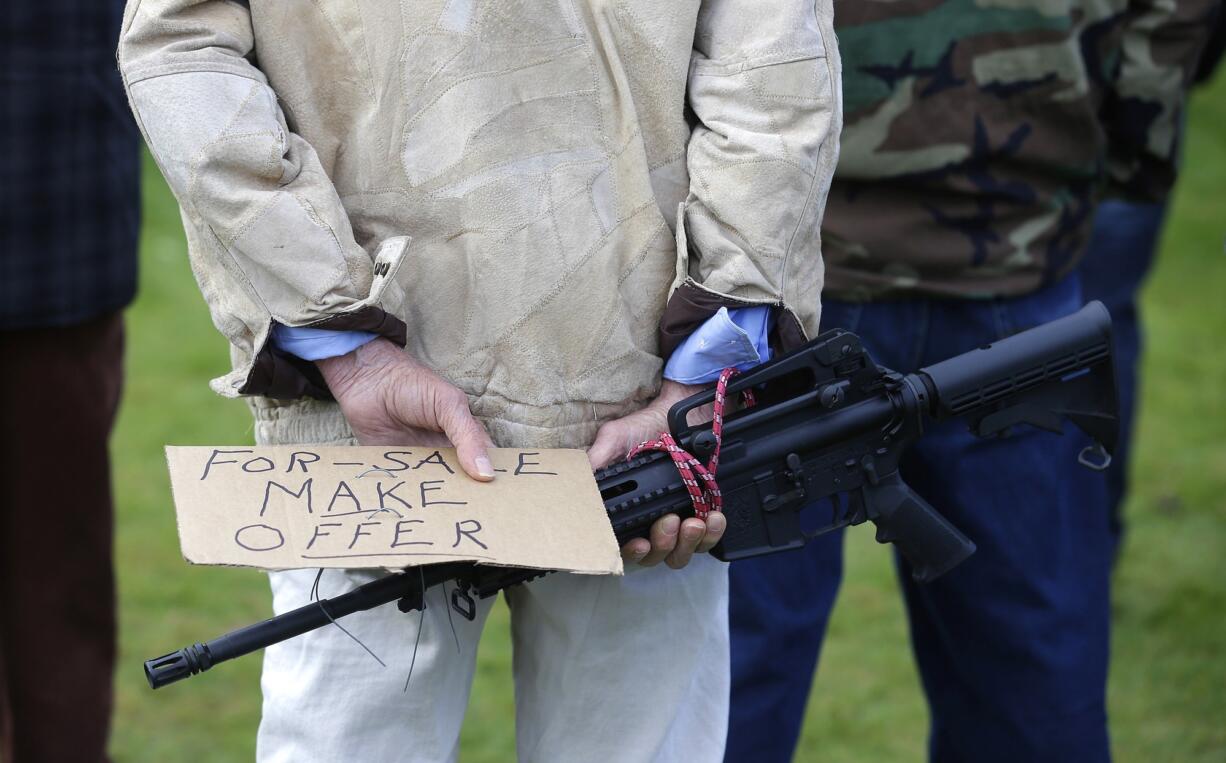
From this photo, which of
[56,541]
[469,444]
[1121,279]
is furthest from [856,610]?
[469,444]

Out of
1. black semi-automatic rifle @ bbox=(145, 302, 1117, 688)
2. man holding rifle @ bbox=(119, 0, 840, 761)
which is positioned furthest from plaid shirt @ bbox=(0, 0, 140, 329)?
black semi-automatic rifle @ bbox=(145, 302, 1117, 688)

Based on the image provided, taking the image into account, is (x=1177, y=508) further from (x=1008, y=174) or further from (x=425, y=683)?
(x=425, y=683)

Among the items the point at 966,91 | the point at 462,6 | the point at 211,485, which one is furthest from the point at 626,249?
the point at 966,91

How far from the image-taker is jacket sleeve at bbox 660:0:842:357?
180 cm

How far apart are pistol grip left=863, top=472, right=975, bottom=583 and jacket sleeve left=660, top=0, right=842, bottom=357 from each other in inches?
13.4

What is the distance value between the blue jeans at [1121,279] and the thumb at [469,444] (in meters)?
2.62

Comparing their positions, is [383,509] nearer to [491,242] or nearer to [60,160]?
[491,242]

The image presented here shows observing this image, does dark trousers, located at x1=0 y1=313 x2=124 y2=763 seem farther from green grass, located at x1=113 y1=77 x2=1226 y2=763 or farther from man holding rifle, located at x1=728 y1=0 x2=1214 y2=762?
man holding rifle, located at x1=728 y1=0 x2=1214 y2=762

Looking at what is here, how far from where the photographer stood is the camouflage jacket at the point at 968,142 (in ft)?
7.59

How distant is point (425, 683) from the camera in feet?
5.96

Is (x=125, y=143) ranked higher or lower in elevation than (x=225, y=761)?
higher

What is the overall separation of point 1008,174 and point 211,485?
1.41 m

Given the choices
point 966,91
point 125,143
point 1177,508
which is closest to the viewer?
point 966,91

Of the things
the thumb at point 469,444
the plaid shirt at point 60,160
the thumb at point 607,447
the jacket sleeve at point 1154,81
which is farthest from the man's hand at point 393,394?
the jacket sleeve at point 1154,81
